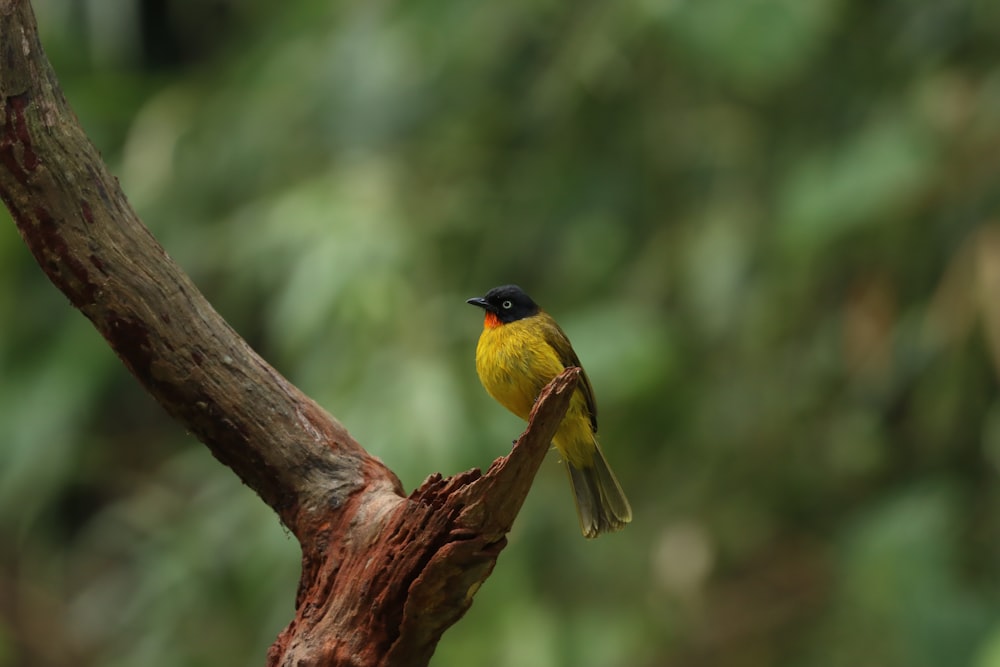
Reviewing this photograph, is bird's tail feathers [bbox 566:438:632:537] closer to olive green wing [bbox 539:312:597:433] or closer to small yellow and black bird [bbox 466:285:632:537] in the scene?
small yellow and black bird [bbox 466:285:632:537]

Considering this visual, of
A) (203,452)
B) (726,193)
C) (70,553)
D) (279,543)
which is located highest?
(726,193)

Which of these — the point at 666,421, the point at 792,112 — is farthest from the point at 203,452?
the point at 792,112

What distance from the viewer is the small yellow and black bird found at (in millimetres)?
4121

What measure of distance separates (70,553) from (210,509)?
158 inches

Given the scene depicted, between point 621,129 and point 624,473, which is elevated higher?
point 621,129

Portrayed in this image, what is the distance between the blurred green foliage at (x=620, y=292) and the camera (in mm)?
6125

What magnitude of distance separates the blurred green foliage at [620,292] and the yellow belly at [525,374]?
4.35 feet

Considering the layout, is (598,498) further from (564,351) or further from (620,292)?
(620,292)

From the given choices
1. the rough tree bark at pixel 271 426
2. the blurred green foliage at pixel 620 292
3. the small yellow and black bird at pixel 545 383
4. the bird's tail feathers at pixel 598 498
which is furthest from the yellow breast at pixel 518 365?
the blurred green foliage at pixel 620 292

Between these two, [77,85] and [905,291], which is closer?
[905,291]

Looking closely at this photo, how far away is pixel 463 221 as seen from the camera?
7168mm

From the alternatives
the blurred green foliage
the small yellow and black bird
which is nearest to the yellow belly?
the small yellow and black bird

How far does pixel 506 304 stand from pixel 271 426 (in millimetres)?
1257

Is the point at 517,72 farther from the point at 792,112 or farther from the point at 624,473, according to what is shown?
the point at 624,473
